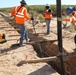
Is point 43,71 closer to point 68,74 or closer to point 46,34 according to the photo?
point 68,74

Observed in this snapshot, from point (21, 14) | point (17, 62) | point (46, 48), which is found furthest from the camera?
point (46, 48)

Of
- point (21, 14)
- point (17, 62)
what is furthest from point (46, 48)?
point (17, 62)

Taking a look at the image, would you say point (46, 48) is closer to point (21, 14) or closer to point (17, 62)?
point (21, 14)

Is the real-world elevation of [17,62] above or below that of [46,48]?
above

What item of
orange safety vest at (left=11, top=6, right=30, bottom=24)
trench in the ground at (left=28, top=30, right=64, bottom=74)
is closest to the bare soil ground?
trench in the ground at (left=28, top=30, right=64, bottom=74)

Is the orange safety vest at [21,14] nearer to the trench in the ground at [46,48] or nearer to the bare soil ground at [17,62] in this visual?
the bare soil ground at [17,62]

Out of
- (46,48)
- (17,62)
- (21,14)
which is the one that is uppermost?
(21,14)

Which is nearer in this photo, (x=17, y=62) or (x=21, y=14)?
(x=17, y=62)

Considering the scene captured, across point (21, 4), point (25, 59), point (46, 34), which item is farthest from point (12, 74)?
point (46, 34)

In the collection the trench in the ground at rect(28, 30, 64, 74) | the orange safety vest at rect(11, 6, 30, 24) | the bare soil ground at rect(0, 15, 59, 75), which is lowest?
the trench in the ground at rect(28, 30, 64, 74)

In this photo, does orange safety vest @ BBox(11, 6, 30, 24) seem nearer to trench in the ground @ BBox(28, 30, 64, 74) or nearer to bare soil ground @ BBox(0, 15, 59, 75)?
bare soil ground @ BBox(0, 15, 59, 75)

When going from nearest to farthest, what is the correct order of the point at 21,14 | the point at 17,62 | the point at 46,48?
1. the point at 17,62
2. the point at 21,14
3. the point at 46,48

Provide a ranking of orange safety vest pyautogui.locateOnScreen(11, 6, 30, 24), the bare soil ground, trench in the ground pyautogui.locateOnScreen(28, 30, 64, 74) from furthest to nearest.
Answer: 1. trench in the ground pyautogui.locateOnScreen(28, 30, 64, 74)
2. orange safety vest pyautogui.locateOnScreen(11, 6, 30, 24)
3. the bare soil ground

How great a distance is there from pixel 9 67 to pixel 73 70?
2460 millimetres
